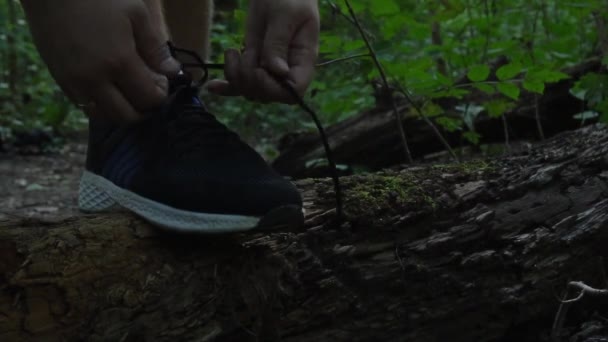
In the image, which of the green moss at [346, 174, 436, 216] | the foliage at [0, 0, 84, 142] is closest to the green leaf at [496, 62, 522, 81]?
the green moss at [346, 174, 436, 216]

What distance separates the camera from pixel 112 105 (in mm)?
1004

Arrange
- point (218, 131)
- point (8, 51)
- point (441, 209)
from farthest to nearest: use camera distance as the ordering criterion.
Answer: point (8, 51) < point (441, 209) < point (218, 131)

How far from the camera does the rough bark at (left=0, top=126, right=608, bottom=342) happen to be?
3.41 feet

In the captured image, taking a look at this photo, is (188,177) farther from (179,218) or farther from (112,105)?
(112,105)

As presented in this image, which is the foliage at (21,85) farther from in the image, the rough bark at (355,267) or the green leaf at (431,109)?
the rough bark at (355,267)

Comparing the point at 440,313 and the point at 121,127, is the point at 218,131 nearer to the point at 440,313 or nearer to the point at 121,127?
the point at 121,127

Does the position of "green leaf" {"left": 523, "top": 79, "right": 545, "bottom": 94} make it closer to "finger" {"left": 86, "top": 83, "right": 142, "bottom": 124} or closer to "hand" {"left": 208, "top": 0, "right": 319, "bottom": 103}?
"hand" {"left": 208, "top": 0, "right": 319, "bottom": 103}

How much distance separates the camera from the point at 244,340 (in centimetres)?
114

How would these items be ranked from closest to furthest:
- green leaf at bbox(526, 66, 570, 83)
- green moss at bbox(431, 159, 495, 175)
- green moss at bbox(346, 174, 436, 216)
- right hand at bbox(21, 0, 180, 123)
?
right hand at bbox(21, 0, 180, 123)
green moss at bbox(346, 174, 436, 216)
green moss at bbox(431, 159, 495, 175)
green leaf at bbox(526, 66, 570, 83)

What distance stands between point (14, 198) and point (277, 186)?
11.7ft

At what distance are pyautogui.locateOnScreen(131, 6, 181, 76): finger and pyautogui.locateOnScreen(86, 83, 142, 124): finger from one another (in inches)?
3.0

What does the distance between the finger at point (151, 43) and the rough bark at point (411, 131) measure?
6.16ft

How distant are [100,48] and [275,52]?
32 cm

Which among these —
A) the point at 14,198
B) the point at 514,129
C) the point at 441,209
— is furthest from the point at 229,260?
the point at 14,198
